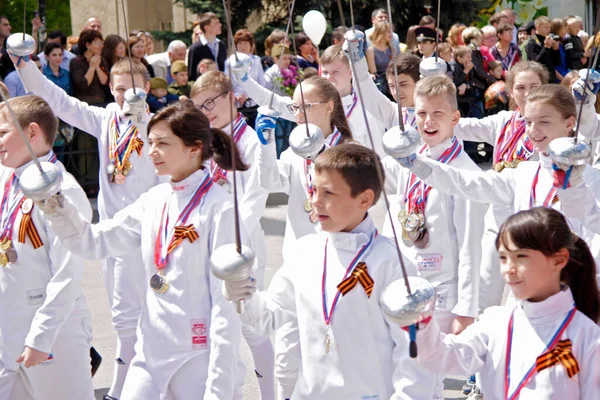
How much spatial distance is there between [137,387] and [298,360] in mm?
1076

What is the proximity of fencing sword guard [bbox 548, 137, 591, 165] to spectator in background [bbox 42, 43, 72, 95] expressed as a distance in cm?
748

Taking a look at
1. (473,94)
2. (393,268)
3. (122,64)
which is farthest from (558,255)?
(473,94)

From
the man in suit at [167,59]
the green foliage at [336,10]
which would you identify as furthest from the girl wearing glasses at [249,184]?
the green foliage at [336,10]

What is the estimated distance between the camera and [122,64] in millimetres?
6633

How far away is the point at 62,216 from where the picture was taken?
3998 millimetres

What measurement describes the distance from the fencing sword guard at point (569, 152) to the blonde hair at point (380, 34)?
26.0ft

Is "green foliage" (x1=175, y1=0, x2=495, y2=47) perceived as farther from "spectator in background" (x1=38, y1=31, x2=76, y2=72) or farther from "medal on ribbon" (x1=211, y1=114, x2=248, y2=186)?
"medal on ribbon" (x1=211, y1=114, x2=248, y2=186)

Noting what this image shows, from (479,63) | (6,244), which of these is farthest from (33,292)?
(479,63)

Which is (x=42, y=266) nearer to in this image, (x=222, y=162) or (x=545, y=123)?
(x=222, y=162)

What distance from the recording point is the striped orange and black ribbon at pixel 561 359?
3240 mm

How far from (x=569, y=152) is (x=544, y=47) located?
10.6 metres

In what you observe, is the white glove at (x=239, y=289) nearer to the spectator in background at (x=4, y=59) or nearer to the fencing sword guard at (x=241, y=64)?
the fencing sword guard at (x=241, y=64)

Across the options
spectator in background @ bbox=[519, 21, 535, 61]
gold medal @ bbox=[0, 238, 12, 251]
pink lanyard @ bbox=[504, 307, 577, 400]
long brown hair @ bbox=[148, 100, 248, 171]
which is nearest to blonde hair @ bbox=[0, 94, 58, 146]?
gold medal @ bbox=[0, 238, 12, 251]

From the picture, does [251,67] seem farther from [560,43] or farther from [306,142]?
[306,142]
